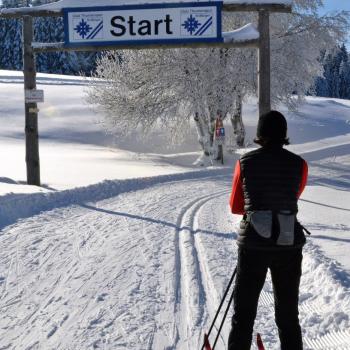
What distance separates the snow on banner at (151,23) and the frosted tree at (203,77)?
8490 millimetres

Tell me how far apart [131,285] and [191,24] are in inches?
280

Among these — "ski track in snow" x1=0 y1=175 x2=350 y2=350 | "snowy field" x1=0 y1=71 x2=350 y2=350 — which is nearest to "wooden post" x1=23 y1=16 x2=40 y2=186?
"snowy field" x1=0 y1=71 x2=350 y2=350

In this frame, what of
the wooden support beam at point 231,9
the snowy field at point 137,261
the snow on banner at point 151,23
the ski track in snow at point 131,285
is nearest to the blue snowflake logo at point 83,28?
the snow on banner at point 151,23

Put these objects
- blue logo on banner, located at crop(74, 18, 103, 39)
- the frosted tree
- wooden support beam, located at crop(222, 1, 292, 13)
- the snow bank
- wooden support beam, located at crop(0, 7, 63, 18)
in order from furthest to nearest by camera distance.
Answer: the frosted tree
wooden support beam, located at crop(0, 7, 63, 18)
blue logo on banner, located at crop(74, 18, 103, 39)
wooden support beam, located at crop(222, 1, 292, 13)
the snow bank

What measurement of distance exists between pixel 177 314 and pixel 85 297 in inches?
39.6

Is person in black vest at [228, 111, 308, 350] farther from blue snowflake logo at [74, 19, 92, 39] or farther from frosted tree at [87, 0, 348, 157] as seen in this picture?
frosted tree at [87, 0, 348, 157]

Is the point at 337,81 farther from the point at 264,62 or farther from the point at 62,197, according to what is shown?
the point at 62,197

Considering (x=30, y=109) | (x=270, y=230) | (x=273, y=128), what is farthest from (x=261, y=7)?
(x=270, y=230)

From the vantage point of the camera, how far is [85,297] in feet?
16.6

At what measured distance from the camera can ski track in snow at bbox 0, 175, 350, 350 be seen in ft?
13.7

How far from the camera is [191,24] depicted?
430 inches

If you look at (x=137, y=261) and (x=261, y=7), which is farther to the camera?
(x=261, y=7)

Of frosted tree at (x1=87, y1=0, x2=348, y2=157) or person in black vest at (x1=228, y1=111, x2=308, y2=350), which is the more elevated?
frosted tree at (x1=87, y1=0, x2=348, y2=157)

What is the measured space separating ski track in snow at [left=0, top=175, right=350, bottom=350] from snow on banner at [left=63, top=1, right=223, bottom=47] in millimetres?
4204
